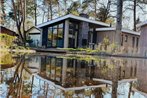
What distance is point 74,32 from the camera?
1120 inches

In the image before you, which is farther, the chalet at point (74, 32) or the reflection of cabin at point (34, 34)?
the reflection of cabin at point (34, 34)

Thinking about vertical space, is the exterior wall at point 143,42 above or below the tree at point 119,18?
below

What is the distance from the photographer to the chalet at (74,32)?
27.6 m

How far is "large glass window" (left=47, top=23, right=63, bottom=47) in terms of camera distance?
93.1ft

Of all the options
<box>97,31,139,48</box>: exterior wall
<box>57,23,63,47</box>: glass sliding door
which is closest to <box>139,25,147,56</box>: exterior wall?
<box>97,31,139,48</box>: exterior wall

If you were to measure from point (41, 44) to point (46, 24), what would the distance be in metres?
2.75

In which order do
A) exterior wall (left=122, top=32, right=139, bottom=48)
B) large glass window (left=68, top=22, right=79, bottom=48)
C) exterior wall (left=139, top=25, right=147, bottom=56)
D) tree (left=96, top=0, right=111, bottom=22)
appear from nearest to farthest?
exterior wall (left=139, top=25, right=147, bottom=56) → large glass window (left=68, top=22, right=79, bottom=48) → exterior wall (left=122, top=32, right=139, bottom=48) → tree (left=96, top=0, right=111, bottom=22)

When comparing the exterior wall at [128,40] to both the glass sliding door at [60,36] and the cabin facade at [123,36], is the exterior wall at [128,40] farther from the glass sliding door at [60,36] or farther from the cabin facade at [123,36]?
the glass sliding door at [60,36]

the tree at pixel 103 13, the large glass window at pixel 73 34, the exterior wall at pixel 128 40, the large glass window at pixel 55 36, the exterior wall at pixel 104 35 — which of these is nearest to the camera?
the large glass window at pixel 73 34

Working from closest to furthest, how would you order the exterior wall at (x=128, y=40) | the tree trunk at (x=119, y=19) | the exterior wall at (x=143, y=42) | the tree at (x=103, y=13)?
the tree trunk at (x=119, y=19)
the exterior wall at (x=143, y=42)
the exterior wall at (x=128, y=40)
the tree at (x=103, y=13)

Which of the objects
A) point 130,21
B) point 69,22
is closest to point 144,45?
point 69,22

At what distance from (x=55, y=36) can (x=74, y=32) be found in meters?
2.12

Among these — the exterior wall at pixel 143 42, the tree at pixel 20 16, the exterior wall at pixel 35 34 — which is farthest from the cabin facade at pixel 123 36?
the exterior wall at pixel 35 34

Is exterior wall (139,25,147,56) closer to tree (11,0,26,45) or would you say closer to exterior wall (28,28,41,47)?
tree (11,0,26,45)
